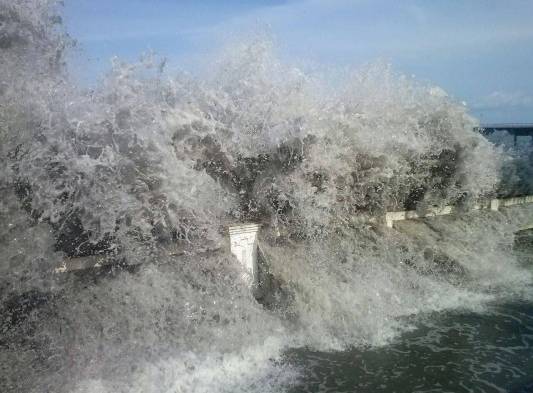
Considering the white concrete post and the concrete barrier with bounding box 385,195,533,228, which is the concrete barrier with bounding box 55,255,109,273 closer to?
the white concrete post

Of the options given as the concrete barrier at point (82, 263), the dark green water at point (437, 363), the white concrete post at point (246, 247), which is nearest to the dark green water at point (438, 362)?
the dark green water at point (437, 363)

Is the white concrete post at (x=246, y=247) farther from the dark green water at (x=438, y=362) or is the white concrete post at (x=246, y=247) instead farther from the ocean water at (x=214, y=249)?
the dark green water at (x=438, y=362)

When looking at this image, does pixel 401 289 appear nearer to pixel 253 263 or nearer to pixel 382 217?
pixel 382 217

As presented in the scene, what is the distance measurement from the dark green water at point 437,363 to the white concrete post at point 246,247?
1.08 metres

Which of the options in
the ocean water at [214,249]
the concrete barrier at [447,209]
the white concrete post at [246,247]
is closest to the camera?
the ocean water at [214,249]

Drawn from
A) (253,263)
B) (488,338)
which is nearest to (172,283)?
(253,263)

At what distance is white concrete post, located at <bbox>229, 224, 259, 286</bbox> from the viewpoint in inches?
226

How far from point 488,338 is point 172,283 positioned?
3346mm

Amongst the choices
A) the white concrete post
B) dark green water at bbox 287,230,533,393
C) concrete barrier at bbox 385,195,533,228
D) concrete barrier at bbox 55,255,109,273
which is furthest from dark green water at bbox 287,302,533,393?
concrete barrier at bbox 385,195,533,228

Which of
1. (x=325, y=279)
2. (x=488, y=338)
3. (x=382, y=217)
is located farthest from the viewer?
(x=382, y=217)

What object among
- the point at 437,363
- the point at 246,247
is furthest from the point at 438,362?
the point at 246,247

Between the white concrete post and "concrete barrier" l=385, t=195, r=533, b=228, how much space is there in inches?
97.2

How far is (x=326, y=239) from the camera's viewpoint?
254 inches

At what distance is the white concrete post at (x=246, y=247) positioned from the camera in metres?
5.74
